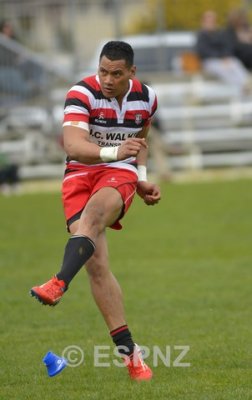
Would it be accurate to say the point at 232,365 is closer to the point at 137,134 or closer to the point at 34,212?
the point at 137,134

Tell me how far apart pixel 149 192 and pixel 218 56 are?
1590cm

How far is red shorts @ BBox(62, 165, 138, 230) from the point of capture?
653 cm

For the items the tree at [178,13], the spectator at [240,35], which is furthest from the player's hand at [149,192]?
the tree at [178,13]

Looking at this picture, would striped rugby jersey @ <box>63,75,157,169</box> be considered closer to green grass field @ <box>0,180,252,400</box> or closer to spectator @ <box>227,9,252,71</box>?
green grass field @ <box>0,180,252,400</box>

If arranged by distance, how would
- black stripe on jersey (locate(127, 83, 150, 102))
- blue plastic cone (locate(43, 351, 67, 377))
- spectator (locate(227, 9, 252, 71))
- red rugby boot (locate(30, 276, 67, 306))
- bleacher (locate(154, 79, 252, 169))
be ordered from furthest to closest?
bleacher (locate(154, 79, 252, 169)), spectator (locate(227, 9, 252, 71)), black stripe on jersey (locate(127, 83, 150, 102)), blue plastic cone (locate(43, 351, 67, 377)), red rugby boot (locate(30, 276, 67, 306))

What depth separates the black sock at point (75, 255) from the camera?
617cm

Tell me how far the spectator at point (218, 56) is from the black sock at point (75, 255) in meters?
15.7

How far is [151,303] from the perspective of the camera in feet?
31.0

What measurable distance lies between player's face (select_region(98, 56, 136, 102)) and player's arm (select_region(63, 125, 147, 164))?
29cm

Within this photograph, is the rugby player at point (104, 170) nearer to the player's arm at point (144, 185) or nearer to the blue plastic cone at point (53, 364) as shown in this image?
the player's arm at point (144, 185)

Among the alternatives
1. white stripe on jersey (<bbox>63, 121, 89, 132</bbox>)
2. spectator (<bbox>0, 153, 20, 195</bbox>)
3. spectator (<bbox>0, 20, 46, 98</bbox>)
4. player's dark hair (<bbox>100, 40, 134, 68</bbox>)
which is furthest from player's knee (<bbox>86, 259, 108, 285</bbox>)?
spectator (<bbox>0, 20, 46, 98</bbox>)

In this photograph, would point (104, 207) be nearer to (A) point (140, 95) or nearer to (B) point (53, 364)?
(A) point (140, 95)

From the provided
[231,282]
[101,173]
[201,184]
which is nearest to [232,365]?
[101,173]

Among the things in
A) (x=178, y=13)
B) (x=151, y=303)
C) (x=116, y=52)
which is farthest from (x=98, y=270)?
(x=178, y=13)
